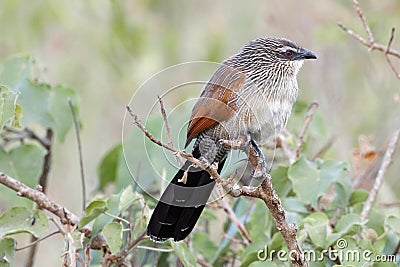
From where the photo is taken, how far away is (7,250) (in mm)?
2619

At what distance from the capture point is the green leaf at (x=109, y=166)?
3525 mm

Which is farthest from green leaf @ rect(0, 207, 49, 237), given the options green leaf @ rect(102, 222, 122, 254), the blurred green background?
the blurred green background

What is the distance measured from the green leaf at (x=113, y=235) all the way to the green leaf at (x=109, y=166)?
96cm

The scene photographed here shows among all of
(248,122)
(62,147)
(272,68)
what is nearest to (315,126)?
(272,68)

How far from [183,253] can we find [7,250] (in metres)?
0.56

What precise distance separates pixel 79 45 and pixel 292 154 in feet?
10.4

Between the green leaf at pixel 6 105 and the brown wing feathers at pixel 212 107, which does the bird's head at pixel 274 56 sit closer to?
the brown wing feathers at pixel 212 107

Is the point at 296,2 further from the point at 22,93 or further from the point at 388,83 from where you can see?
the point at 22,93

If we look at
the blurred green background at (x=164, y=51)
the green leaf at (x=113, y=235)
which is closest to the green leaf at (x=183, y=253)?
the green leaf at (x=113, y=235)

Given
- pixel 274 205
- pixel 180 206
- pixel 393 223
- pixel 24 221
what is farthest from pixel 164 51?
pixel 274 205

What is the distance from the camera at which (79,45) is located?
6133mm

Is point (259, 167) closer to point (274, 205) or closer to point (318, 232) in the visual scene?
point (274, 205)

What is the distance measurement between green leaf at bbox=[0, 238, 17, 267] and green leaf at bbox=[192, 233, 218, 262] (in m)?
0.78

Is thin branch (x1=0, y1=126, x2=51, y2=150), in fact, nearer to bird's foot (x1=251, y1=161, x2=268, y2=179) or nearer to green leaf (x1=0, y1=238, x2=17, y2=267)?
green leaf (x1=0, y1=238, x2=17, y2=267)
